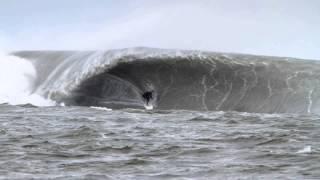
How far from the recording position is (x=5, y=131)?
1616 cm

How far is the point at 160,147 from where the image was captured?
13508mm

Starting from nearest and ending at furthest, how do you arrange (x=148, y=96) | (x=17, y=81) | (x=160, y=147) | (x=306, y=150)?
1. (x=306, y=150)
2. (x=160, y=147)
3. (x=148, y=96)
4. (x=17, y=81)

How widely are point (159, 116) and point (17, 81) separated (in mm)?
13390

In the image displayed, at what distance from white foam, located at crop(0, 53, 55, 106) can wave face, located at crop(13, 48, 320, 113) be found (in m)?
0.65

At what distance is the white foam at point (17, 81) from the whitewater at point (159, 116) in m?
0.05

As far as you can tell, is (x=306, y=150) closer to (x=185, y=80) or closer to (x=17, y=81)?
(x=185, y=80)

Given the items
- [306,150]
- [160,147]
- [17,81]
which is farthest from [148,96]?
[306,150]

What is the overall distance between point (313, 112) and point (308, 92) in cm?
213

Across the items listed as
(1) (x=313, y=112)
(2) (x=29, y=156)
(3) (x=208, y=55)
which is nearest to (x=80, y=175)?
(2) (x=29, y=156)

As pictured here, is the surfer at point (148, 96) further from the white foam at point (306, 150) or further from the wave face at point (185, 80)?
the white foam at point (306, 150)

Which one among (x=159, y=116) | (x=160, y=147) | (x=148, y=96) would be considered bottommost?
(x=160, y=147)

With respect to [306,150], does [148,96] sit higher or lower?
higher

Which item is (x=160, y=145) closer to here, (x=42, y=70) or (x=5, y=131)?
(x=5, y=131)

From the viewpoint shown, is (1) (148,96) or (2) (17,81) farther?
(2) (17,81)
